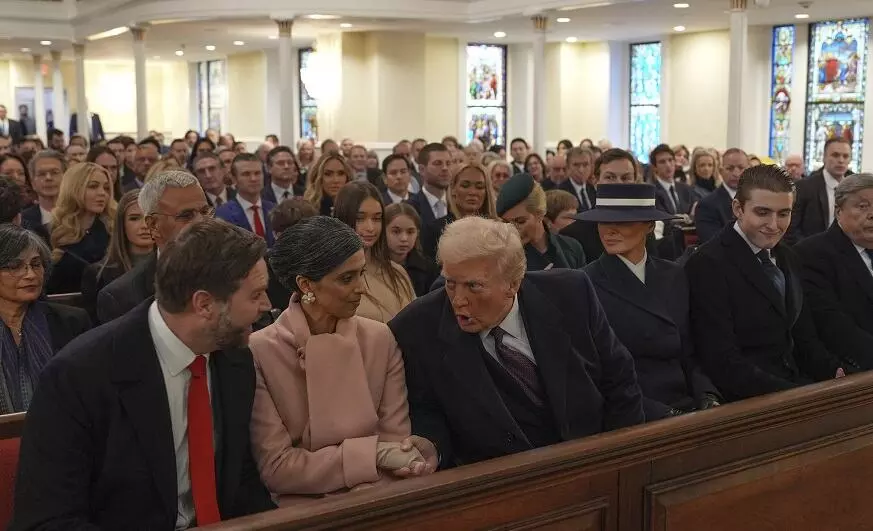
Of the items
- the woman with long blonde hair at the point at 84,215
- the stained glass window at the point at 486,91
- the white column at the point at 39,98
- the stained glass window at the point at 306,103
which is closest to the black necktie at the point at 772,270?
the woman with long blonde hair at the point at 84,215

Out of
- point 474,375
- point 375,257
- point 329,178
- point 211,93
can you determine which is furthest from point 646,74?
point 474,375

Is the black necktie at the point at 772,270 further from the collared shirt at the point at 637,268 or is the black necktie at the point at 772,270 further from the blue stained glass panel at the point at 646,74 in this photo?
the blue stained glass panel at the point at 646,74

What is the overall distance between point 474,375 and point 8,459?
133cm

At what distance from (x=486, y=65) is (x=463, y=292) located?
21.2 meters

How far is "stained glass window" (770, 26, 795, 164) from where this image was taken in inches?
737

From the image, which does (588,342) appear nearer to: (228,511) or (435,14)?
Result: (228,511)

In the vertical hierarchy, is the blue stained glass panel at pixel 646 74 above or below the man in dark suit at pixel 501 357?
above

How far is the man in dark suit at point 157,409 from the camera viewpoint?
2.29 meters

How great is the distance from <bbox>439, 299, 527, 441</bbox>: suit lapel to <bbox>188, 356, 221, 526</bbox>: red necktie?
74 centimetres

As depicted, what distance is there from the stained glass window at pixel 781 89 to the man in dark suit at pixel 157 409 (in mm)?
18110

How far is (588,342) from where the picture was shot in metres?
3.04

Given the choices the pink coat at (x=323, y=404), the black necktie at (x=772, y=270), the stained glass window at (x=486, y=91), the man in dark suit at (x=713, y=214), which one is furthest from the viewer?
the stained glass window at (x=486, y=91)

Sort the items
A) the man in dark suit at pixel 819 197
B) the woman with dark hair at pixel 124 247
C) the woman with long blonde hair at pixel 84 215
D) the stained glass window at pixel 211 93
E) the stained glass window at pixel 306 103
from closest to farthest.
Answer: the woman with dark hair at pixel 124 247 < the woman with long blonde hair at pixel 84 215 < the man in dark suit at pixel 819 197 < the stained glass window at pixel 306 103 < the stained glass window at pixel 211 93

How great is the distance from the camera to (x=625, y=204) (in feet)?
12.3
